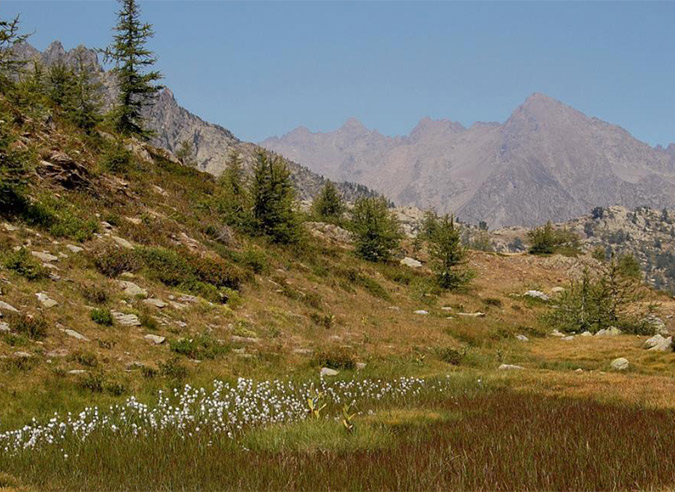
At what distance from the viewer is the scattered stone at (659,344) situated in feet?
61.8

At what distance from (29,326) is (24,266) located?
A: 3.15 metres

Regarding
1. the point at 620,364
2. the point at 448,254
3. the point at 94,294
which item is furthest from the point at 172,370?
the point at 448,254

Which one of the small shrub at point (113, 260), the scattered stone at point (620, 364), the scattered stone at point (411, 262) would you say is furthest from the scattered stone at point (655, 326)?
the small shrub at point (113, 260)

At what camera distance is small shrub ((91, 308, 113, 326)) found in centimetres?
1216

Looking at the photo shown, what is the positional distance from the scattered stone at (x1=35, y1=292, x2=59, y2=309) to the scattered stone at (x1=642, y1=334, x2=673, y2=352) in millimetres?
20871

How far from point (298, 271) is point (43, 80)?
34.5 meters

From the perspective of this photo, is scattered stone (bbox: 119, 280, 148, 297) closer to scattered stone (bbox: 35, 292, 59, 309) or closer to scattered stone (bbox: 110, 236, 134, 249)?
scattered stone (bbox: 35, 292, 59, 309)

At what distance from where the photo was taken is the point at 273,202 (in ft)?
100.0

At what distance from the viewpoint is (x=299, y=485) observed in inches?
177

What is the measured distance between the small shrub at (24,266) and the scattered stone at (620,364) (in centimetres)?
1813

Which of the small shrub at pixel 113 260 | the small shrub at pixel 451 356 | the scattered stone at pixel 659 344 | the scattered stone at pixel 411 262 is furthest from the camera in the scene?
the scattered stone at pixel 411 262

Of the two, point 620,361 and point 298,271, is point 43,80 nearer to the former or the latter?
point 298,271

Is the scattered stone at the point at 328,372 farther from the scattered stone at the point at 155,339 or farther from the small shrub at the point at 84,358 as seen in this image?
the small shrub at the point at 84,358

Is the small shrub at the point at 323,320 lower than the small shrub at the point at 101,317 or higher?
lower
